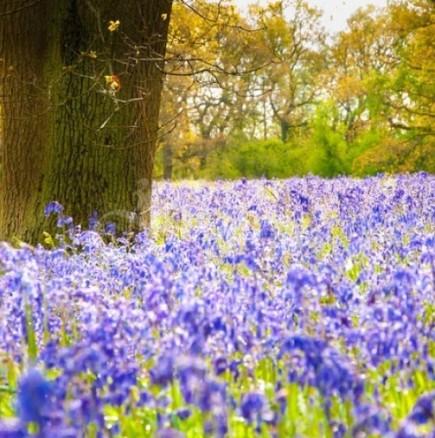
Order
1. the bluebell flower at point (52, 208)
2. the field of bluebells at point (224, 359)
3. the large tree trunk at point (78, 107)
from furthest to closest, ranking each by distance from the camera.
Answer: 1. the large tree trunk at point (78, 107)
2. the bluebell flower at point (52, 208)
3. the field of bluebells at point (224, 359)

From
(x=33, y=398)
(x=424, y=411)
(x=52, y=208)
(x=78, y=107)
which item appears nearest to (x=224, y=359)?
(x=424, y=411)

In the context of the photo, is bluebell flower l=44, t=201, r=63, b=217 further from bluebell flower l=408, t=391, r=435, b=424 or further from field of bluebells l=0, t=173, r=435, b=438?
bluebell flower l=408, t=391, r=435, b=424

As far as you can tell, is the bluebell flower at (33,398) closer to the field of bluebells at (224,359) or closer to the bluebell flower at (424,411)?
the field of bluebells at (224,359)

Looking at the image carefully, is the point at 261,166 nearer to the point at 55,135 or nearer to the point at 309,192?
the point at 309,192

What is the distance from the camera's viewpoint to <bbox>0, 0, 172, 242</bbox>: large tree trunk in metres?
5.98

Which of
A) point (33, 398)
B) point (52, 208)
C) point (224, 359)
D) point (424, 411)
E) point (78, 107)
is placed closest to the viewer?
point (33, 398)

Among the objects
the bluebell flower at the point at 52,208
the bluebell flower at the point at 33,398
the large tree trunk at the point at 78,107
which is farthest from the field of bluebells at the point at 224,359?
the large tree trunk at the point at 78,107

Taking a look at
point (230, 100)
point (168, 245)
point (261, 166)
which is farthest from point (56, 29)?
point (230, 100)

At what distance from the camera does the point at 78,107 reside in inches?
237

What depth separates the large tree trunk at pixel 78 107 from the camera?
5.98 meters

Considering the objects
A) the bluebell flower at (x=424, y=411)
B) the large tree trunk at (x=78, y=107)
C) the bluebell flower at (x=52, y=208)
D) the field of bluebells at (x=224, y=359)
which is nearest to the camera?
the bluebell flower at (x=424, y=411)

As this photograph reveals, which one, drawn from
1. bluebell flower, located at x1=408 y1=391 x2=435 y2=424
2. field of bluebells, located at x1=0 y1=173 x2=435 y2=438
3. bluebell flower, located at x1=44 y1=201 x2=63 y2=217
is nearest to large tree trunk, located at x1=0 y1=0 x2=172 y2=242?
bluebell flower, located at x1=44 y1=201 x2=63 y2=217

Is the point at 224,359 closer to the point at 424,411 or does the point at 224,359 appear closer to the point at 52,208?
the point at 424,411

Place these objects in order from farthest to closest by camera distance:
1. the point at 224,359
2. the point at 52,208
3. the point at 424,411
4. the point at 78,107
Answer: the point at 78,107 < the point at 52,208 < the point at 224,359 < the point at 424,411
